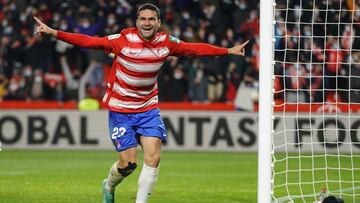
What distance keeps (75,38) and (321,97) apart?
11.2 metres

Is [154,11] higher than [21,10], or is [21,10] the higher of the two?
[21,10]

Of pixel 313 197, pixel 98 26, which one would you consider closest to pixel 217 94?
pixel 98 26

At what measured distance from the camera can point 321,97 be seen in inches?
789

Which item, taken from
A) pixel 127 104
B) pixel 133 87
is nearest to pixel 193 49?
pixel 133 87

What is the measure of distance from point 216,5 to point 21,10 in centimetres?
508

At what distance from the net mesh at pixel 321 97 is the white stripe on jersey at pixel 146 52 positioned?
4.99 m

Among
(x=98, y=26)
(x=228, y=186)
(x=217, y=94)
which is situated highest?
(x=98, y=26)

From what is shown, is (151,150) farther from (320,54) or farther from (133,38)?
(320,54)

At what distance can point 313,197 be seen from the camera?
39.8 ft

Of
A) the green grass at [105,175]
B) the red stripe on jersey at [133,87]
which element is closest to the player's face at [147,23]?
the red stripe on jersey at [133,87]

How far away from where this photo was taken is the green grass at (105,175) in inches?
480

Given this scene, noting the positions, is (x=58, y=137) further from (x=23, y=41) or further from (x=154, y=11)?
(x=154, y=11)

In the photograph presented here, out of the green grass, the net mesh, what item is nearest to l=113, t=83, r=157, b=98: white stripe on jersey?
the green grass

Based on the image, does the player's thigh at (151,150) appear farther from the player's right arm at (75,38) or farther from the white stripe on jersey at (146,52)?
the player's right arm at (75,38)
